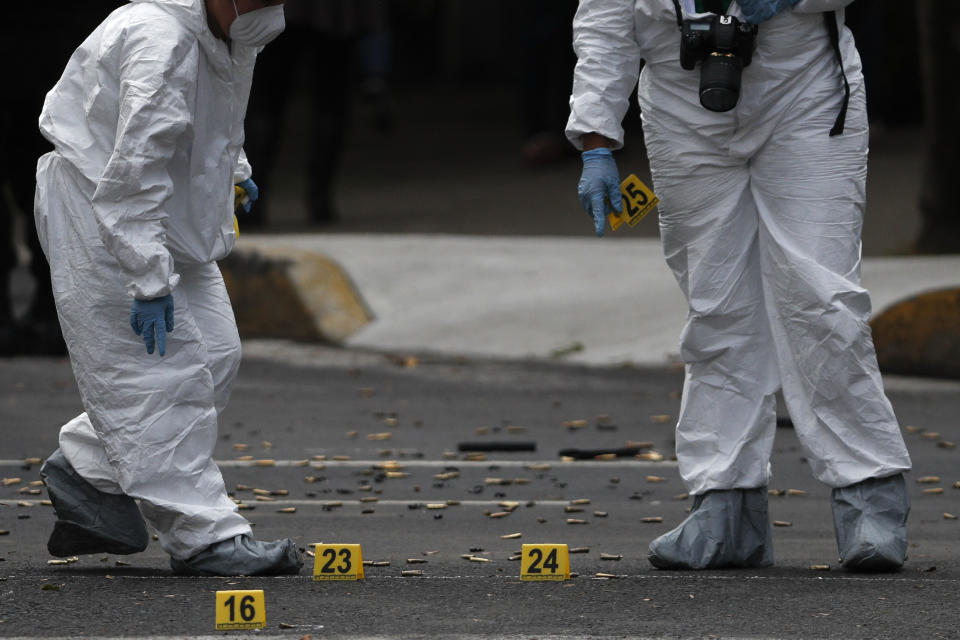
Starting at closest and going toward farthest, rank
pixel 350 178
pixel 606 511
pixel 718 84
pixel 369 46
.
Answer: pixel 718 84 → pixel 606 511 → pixel 369 46 → pixel 350 178

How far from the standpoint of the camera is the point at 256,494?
6.24 meters

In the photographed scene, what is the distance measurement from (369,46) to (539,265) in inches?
176

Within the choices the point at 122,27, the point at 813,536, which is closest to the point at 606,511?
the point at 813,536

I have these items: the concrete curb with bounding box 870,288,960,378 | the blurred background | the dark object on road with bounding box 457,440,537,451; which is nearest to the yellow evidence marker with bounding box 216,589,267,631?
the dark object on road with bounding box 457,440,537,451

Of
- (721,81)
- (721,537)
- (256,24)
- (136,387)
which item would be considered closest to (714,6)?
(721,81)

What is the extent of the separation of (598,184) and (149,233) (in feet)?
3.89

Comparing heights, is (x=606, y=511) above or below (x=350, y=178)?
above

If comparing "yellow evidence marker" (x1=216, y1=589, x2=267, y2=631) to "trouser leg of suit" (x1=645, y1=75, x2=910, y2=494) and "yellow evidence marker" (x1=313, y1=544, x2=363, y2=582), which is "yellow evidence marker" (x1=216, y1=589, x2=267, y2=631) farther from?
"trouser leg of suit" (x1=645, y1=75, x2=910, y2=494)

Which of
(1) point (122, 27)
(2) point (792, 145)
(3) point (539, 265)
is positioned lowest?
(3) point (539, 265)

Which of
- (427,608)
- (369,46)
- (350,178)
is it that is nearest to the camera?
(427,608)

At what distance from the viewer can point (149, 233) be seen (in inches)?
177

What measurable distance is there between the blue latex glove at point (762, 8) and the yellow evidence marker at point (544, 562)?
4.71 feet

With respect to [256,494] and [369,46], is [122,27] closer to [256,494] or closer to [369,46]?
[256,494]

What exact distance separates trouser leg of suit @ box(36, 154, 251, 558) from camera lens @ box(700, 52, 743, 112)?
4.68 feet
